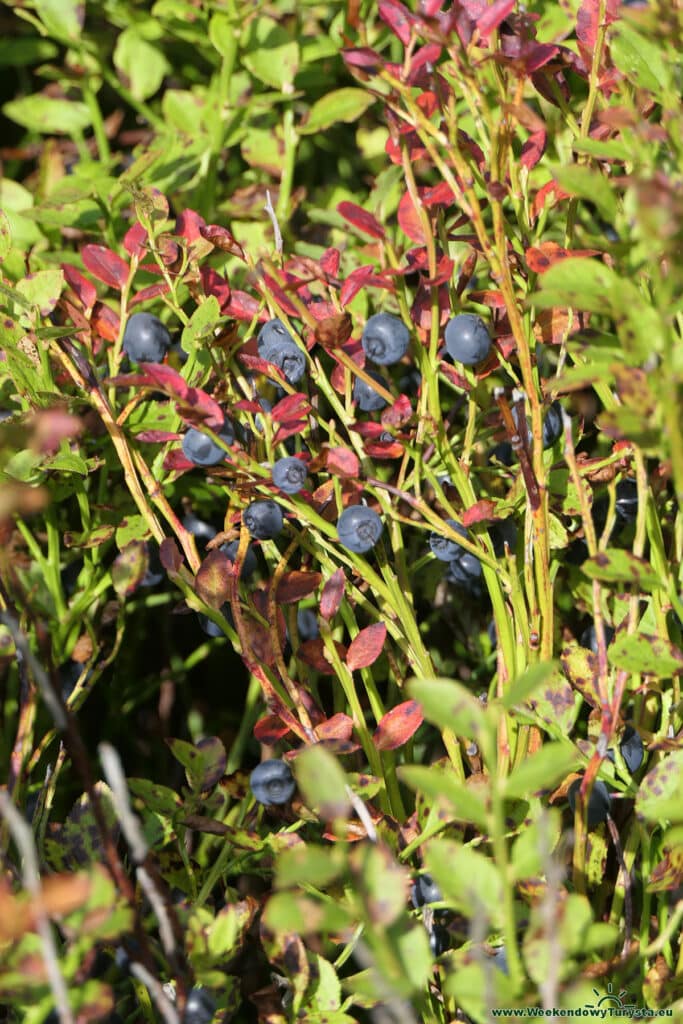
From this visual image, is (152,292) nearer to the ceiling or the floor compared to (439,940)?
nearer to the ceiling

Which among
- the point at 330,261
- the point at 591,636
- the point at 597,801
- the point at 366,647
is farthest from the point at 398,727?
the point at 330,261

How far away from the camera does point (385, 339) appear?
0.94 metres

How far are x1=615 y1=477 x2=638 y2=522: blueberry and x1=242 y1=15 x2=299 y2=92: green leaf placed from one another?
656mm

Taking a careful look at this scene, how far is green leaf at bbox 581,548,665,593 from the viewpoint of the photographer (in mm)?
709

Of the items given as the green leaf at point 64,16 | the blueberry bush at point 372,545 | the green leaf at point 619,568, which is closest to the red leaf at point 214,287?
the blueberry bush at point 372,545

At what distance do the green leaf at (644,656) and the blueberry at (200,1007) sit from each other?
38 cm

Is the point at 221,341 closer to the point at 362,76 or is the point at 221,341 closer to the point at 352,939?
the point at 362,76

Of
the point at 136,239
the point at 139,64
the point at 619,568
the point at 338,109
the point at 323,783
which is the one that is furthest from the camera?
the point at 139,64

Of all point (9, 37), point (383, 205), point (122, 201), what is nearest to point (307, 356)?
point (383, 205)

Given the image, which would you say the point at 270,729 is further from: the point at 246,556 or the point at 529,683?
the point at 529,683

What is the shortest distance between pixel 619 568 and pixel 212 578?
0.32 m

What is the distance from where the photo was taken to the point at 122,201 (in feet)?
4.06

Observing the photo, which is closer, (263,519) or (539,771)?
Answer: (539,771)

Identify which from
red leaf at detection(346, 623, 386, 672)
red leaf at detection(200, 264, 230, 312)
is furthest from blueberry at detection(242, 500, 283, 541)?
red leaf at detection(200, 264, 230, 312)
